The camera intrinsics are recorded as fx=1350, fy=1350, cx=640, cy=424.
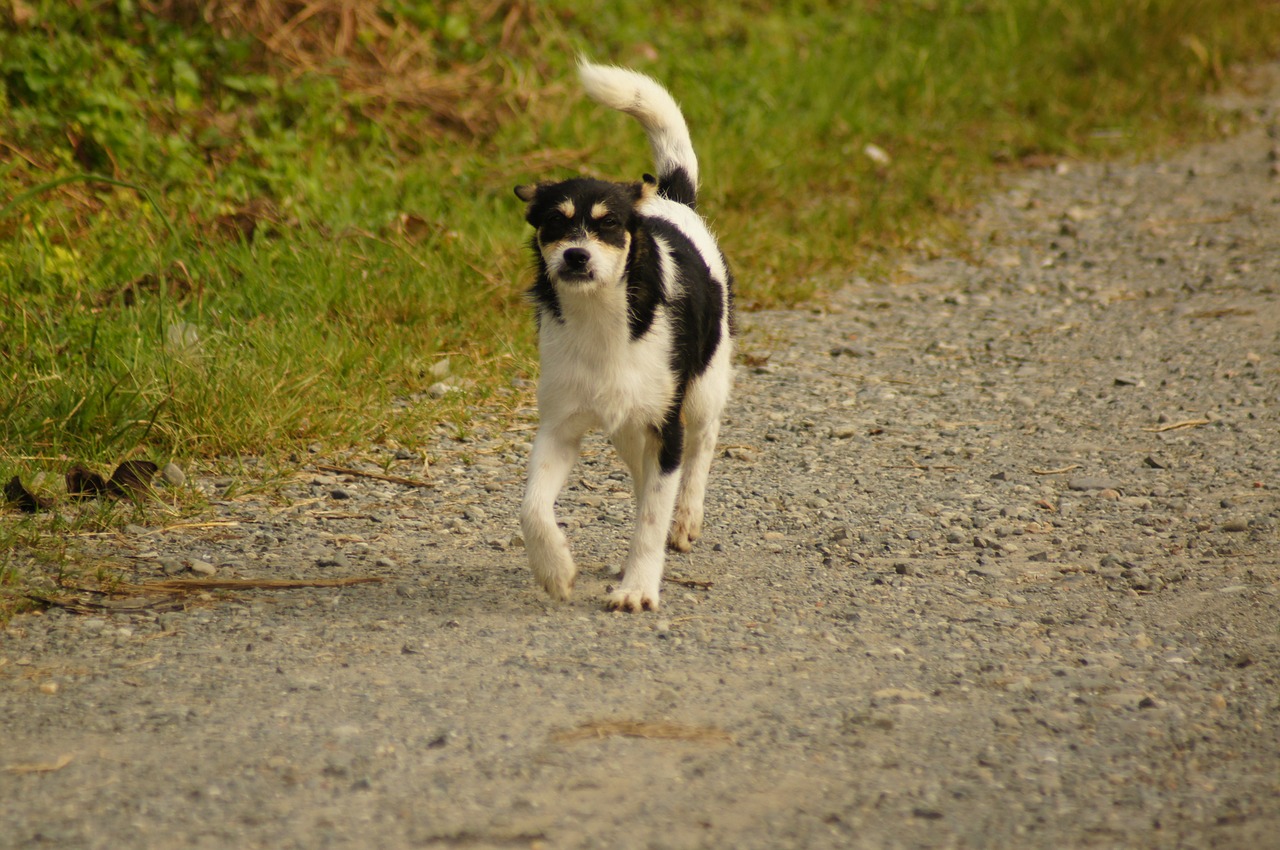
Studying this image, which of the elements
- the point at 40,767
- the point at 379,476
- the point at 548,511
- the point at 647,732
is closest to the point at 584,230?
the point at 548,511

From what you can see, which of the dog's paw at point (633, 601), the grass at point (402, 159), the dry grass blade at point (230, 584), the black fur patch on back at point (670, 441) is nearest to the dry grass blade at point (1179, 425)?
the grass at point (402, 159)

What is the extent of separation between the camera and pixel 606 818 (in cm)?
267

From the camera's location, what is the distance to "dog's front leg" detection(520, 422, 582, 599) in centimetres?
371

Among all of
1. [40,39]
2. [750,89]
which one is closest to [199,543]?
[40,39]

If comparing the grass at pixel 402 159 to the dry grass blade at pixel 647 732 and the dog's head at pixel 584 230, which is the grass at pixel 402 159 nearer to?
the dog's head at pixel 584 230

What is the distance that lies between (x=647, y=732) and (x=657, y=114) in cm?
243

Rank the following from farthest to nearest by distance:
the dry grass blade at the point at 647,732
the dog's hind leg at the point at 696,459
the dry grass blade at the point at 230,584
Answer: the dog's hind leg at the point at 696,459, the dry grass blade at the point at 230,584, the dry grass blade at the point at 647,732

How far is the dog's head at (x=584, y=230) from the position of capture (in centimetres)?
367

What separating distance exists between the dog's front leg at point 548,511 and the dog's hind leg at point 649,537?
0.17 meters

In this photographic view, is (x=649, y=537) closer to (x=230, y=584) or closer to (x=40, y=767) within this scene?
(x=230, y=584)

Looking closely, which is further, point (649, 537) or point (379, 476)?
point (379, 476)

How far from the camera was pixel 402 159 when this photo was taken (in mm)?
7852

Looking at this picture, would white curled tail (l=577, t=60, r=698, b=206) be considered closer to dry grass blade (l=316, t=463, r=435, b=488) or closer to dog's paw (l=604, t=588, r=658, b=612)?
dry grass blade (l=316, t=463, r=435, b=488)

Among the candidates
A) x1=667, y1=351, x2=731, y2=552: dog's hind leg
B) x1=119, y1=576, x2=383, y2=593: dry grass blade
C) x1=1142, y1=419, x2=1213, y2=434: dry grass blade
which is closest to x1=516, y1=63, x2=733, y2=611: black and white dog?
x1=667, y1=351, x2=731, y2=552: dog's hind leg
